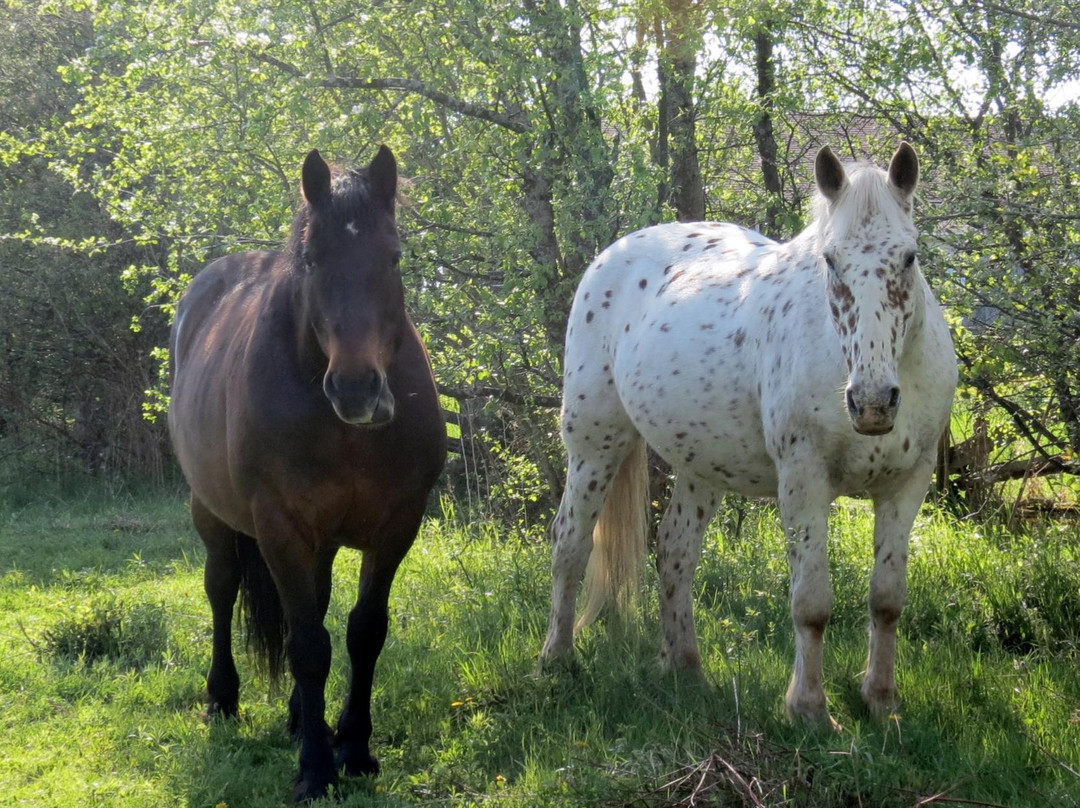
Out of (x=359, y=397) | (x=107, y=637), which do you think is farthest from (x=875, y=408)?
(x=107, y=637)

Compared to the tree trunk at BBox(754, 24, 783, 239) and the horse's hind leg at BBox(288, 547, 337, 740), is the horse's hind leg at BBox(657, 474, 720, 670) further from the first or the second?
the tree trunk at BBox(754, 24, 783, 239)

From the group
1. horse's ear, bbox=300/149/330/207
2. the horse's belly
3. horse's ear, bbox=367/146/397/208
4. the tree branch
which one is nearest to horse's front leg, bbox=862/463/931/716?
the horse's belly

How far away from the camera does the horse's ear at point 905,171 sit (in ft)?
12.0

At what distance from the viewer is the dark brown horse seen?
3.65 meters

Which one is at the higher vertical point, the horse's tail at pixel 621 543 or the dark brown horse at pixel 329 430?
the dark brown horse at pixel 329 430

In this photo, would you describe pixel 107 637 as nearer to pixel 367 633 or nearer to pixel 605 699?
pixel 367 633

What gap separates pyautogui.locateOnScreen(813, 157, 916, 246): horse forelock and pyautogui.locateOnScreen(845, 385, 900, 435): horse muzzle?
555 mm

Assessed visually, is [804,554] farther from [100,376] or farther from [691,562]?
[100,376]

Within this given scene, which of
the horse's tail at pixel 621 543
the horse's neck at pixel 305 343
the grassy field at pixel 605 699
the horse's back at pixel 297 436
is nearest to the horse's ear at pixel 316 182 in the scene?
the horse's neck at pixel 305 343

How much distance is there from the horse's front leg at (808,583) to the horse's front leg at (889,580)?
8.0 inches

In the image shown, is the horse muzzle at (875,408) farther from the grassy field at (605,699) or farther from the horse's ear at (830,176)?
the grassy field at (605,699)

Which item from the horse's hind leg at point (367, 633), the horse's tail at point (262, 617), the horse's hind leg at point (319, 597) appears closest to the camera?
the horse's hind leg at point (367, 633)

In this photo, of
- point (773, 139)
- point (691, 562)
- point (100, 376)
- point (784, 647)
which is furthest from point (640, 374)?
point (100, 376)

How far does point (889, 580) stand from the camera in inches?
154
